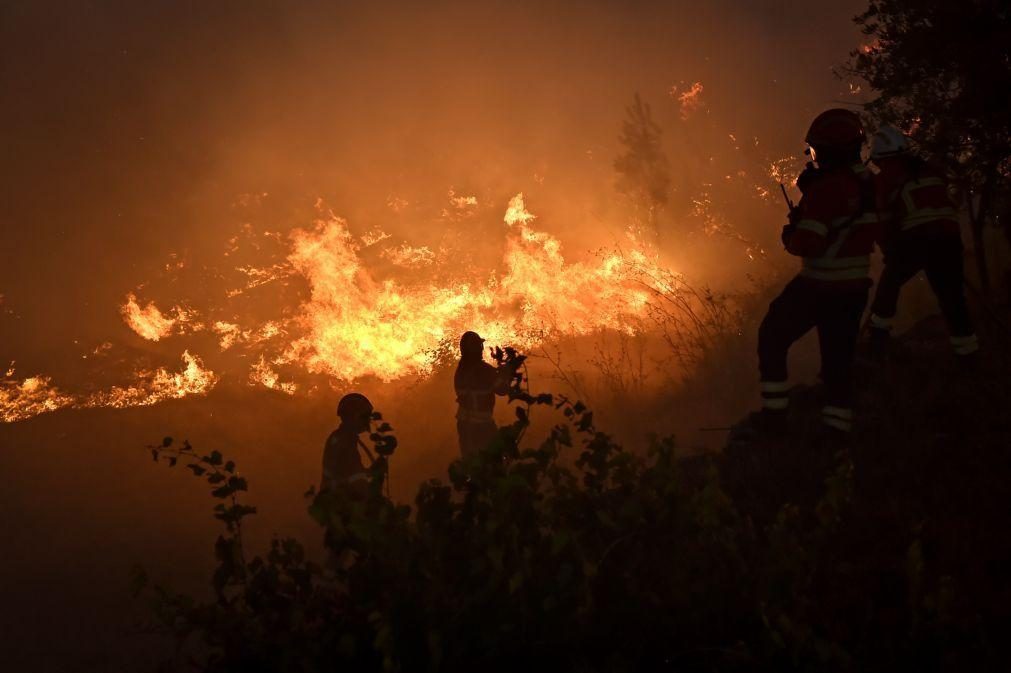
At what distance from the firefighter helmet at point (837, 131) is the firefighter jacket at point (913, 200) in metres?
1.19

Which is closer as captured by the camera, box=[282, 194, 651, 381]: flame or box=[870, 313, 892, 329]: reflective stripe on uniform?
box=[870, 313, 892, 329]: reflective stripe on uniform

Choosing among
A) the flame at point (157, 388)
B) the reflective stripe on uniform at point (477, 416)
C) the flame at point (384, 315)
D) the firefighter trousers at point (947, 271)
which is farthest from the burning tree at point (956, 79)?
the flame at point (157, 388)

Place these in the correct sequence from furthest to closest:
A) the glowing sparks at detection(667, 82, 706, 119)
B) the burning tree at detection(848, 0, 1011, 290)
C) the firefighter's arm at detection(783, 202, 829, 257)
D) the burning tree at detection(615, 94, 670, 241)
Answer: the glowing sparks at detection(667, 82, 706, 119), the burning tree at detection(615, 94, 670, 241), the burning tree at detection(848, 0, 1011, 290), the firefighter's arm at detection(783, 202, 829, 257)

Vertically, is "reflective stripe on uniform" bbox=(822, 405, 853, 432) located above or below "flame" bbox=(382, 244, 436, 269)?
below

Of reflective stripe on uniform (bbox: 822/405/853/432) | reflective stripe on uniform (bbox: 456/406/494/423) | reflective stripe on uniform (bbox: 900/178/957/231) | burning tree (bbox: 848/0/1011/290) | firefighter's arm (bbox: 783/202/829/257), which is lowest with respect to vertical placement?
reflective stripe on uniform (bbox: 822/405/853/432)

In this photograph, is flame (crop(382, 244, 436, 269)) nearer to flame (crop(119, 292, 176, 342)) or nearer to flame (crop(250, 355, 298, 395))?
flame (crop(250, 355, 298, 395))

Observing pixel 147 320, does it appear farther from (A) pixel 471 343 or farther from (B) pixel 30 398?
(A) pixel 471 343

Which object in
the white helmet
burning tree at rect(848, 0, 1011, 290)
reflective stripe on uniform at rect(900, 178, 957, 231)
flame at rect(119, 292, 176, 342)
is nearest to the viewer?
reflective stripe on uniform at rect(900, 178, 957, 231)

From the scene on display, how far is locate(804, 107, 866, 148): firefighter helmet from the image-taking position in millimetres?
5098

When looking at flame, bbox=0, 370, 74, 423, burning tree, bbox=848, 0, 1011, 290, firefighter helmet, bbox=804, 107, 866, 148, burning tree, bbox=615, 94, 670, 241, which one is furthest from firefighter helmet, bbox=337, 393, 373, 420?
burning tree, bbox=615, 94, 670, 241

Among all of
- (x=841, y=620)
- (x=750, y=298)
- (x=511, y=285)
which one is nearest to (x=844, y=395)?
(x=841, y=620)

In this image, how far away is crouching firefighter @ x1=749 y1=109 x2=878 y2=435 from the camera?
5086 mm

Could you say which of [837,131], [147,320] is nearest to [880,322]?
[837,131]

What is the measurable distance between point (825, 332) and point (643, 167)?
37.9 ft
